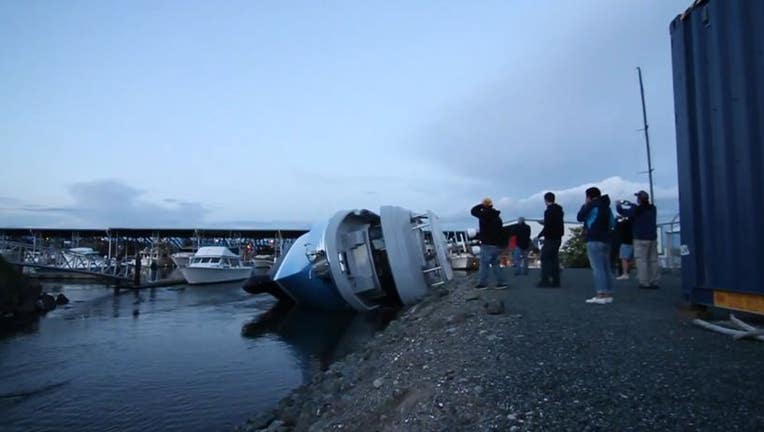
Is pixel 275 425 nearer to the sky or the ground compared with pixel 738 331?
nearer to the ground

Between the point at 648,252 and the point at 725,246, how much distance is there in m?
4.40

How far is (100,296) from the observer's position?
92.9 ft

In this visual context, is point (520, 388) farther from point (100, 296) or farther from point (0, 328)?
point (100, 296)

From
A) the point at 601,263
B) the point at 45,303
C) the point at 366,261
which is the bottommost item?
the point at 45,303

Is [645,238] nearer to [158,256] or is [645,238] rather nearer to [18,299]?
[18,299]

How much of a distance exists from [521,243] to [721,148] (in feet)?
32.0

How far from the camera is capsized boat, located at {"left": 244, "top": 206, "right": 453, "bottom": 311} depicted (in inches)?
594

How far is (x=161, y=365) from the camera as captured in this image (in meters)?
10.9

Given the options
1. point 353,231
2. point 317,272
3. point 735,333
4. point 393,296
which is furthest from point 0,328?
point 735,333

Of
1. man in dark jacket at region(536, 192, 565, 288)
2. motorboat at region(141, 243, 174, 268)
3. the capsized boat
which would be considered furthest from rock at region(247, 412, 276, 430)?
motorboat at region(141, 243, 174, 268)

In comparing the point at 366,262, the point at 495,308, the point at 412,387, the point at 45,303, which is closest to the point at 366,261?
the point at 366,262

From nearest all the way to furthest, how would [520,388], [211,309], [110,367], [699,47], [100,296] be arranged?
[520,388], [699,47], [110,367], [211,309], [100,296]

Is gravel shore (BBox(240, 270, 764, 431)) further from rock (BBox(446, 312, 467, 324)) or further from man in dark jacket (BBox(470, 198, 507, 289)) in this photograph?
man in dark jacket (BBox(470, 198, 507, 289))

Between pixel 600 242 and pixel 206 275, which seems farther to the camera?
pixel 206 275
